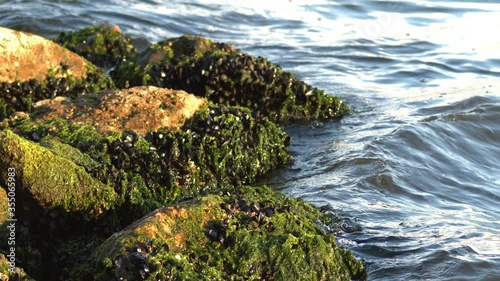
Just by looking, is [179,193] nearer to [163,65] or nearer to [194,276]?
[194,276]

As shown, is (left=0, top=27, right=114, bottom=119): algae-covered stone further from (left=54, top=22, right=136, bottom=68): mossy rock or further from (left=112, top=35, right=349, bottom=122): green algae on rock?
(left=54, top=22, right=136, bottom=68): mossy rock

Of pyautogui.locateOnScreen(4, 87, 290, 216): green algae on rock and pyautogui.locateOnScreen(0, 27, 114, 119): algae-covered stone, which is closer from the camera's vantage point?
pyautogui.locateOnScreen(4, 87, 290, 216): green algae on rock

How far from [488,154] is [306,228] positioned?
446 centimetres


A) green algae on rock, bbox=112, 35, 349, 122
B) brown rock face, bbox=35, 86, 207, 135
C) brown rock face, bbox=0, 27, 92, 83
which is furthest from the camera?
green algae on rock, bbox=112, 35, 349, 122

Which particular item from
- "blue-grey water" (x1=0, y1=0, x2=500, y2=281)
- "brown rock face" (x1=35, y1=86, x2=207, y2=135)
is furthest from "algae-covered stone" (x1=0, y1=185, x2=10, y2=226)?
"blue-grey water" (x1=0, y1=0, x2=500, y2=281)

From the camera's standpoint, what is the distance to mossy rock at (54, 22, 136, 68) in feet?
39.3

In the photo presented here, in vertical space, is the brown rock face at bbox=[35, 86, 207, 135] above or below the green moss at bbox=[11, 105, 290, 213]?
above

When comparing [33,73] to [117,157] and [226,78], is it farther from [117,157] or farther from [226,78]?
[117,157]

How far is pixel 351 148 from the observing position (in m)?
9.60

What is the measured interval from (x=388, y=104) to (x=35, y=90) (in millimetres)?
4986

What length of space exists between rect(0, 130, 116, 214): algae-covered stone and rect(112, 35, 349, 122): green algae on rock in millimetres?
3792

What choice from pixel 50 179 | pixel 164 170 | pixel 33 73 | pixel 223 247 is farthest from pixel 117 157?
pixel 33 73

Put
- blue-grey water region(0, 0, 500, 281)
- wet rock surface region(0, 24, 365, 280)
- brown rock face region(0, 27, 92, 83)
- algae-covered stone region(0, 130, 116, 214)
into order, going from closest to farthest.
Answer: wet rock surface region(0, 24, 365, 280)
algae-covered stone region(0, 130, 116, 214)
blue-grey water region(0, 0, 500, 281)
brown rock face region(0, 27, 92, 83)

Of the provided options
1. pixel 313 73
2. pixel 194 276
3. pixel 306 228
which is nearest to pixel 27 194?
pixel 194 276
